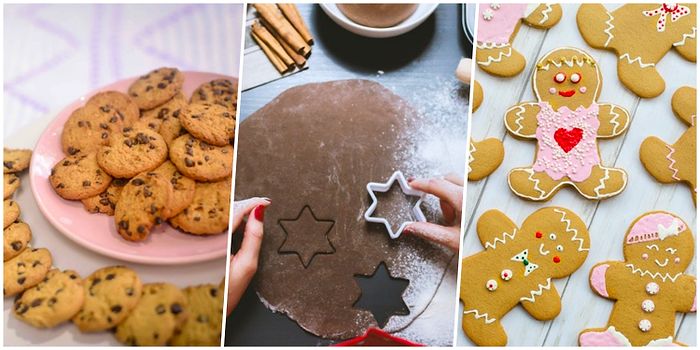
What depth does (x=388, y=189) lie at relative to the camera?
5.17ft

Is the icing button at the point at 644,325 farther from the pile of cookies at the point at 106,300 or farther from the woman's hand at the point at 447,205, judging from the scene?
the pile of cookies at the point at 106,300

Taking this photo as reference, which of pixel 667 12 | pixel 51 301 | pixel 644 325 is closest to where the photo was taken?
pixel 51 301

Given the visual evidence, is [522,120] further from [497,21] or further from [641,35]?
[641,35]

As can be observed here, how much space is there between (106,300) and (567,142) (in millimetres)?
1180

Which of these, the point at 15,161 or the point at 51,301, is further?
the point at 15,161

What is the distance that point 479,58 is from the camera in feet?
5.34

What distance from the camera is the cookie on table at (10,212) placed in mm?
1506

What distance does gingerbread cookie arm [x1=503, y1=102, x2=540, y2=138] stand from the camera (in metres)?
1.60

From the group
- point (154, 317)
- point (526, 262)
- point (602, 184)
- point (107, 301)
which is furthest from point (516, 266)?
point (107, 301)

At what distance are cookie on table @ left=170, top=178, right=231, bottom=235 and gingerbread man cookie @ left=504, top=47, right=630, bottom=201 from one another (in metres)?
0.71

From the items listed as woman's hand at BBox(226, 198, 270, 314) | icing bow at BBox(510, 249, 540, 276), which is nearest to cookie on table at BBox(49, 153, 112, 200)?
woman's hand at BBox(226, 198, 270, 314)

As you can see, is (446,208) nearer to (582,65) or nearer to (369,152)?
(369,152)

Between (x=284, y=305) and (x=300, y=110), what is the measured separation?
49cm

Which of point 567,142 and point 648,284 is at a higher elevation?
point 567,142
